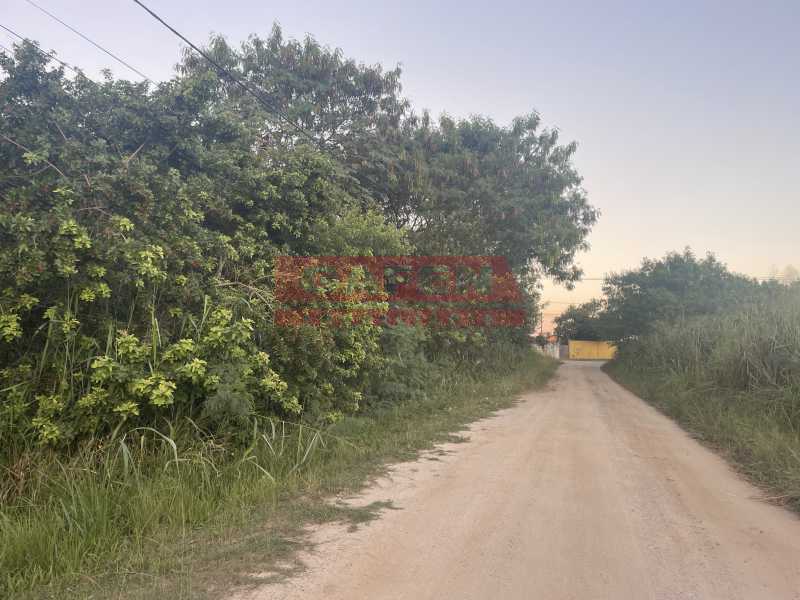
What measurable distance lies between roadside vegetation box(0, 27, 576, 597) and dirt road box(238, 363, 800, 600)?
30.0 inches

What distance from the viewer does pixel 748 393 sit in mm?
10031

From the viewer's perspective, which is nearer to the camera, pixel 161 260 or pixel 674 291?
pixel 161 260

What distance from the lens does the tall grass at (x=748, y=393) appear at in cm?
649

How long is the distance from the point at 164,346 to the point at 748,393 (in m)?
9.95

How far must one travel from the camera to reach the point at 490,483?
5.67m

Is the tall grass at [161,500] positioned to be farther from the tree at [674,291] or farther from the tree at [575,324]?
the tree at [575,324]

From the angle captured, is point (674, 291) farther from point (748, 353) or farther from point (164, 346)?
point (164, 346)

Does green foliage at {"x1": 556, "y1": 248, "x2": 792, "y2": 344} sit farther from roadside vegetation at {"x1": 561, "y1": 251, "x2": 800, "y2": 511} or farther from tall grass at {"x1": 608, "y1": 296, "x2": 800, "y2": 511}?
tall grass at {"x1": 608, "y1": 296, "x2": 800, "y2": 511}

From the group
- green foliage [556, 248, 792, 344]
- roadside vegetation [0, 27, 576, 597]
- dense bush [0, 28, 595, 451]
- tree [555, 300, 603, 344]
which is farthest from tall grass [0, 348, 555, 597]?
tree [555, 300, 603, 344]

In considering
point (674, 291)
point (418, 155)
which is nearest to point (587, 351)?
point (674, 291)

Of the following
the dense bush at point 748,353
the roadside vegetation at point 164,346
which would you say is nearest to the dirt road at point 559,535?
the roadside vegetation at point 164,346

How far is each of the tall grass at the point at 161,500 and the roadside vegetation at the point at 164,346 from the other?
0.9 inches

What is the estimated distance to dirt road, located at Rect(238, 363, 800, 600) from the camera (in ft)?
11.1

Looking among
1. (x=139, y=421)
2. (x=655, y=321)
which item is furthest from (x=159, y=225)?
(x=655, y=321)
